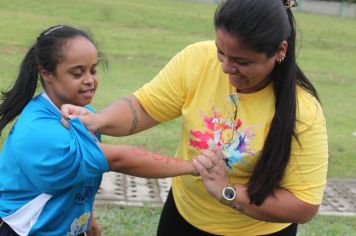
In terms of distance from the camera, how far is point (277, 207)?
2432 mm

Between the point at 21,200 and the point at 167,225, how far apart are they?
2.60ft

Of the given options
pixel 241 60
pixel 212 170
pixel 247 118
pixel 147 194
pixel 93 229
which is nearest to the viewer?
pixel 241 60

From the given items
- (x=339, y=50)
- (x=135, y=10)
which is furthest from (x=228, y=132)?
(x=135, y=10)

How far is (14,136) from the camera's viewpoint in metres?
2.35

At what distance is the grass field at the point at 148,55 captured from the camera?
4762 mm

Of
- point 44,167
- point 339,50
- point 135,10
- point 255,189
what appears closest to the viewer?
point 44,167

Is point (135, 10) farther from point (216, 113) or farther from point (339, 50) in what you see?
point (216, 113)

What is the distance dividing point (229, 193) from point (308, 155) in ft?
1.13

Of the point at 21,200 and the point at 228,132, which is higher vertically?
the point at 228,132

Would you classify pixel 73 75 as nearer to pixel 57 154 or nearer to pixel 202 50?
pixel 57 154

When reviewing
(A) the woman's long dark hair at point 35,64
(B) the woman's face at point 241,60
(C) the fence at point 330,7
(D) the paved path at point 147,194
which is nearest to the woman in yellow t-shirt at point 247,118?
(B) the woman's face at point 241,60

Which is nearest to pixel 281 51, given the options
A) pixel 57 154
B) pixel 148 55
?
pixel 57 154

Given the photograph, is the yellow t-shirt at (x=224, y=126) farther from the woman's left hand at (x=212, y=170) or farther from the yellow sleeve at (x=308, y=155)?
the woman's left hand at (x=212, y=170)

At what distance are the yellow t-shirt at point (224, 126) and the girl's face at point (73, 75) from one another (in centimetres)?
31
